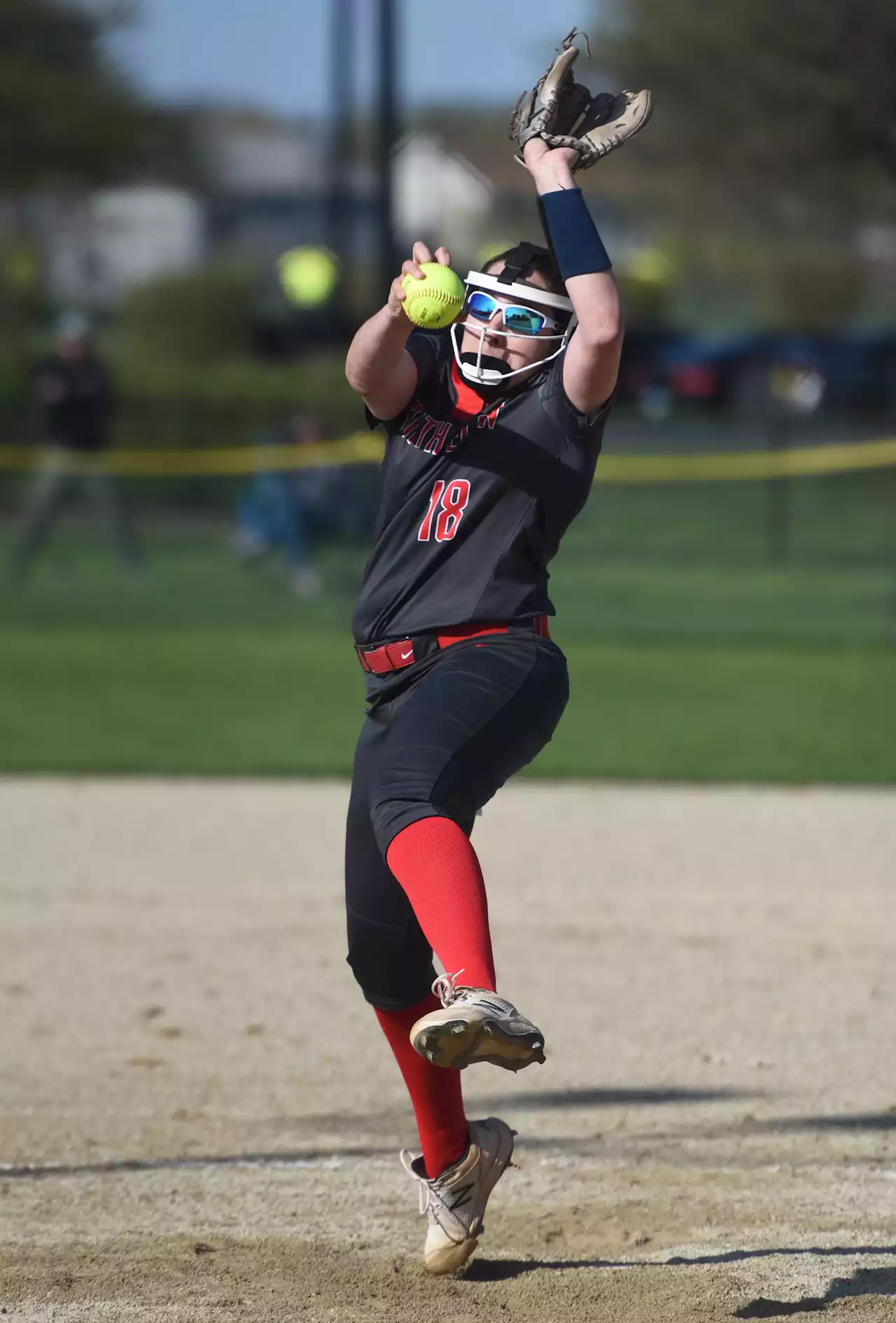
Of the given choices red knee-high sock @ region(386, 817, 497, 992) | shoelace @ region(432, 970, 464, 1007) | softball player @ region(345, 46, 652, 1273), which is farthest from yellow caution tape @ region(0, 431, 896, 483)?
shoelace @ region(432, 970, 464, 1007)

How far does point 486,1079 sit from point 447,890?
1.98 m

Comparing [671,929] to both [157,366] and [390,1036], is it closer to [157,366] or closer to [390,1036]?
[390,1036]

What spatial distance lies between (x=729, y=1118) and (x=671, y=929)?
1772mm

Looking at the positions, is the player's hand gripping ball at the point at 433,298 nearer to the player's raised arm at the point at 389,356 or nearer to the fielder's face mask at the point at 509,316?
the player's raised arm at the point at 389,356

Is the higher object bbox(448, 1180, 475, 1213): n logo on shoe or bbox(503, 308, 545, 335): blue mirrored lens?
bbox(503, 308, 545, 335): blue mirrored lens

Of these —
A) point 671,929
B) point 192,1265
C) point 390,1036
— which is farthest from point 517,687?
Result: point 671,929

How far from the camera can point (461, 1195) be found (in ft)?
11.5

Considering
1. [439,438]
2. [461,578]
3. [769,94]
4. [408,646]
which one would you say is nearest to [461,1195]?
[408,646]

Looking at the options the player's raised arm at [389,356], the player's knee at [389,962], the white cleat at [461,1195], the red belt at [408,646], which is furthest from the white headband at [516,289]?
the white cleat at [461,1195]

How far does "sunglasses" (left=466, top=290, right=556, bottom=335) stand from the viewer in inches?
137

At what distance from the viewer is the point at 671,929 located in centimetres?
622

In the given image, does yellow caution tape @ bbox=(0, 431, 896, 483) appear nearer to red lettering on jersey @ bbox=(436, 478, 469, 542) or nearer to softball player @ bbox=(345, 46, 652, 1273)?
softball player @ bbox=(345, 46, 652, 1273)

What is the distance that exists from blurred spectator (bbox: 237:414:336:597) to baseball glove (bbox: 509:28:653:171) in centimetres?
1072

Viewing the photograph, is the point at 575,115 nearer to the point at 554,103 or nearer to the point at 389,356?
the point at 554,103
